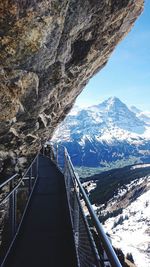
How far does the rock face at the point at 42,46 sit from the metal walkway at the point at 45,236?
12.2ft

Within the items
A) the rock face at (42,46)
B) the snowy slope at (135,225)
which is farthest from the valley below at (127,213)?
the rock face at (42,46)

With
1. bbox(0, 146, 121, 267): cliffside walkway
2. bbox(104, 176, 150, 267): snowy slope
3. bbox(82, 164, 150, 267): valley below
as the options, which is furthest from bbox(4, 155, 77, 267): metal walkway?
bbox(104, 176, 150, 267): snowy slope

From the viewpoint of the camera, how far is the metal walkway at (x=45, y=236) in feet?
30.8

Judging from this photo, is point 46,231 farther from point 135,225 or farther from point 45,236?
point 135,225

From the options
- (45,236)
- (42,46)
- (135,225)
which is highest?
(42,46)

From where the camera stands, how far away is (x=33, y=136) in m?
24.0

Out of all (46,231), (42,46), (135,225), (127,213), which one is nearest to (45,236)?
(46,231)

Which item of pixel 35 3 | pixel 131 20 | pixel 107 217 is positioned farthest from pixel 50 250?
pixel 107 217

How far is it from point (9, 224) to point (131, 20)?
533 inches

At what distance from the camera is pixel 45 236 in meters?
11.5

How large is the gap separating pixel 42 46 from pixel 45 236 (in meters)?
6.14

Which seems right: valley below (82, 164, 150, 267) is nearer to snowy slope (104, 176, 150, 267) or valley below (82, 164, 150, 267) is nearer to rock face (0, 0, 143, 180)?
snowy slope (104, 176, 150, 267)

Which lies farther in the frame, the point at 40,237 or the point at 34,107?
the point at 34,107

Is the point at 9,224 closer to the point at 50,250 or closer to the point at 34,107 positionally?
the point at 50,250
